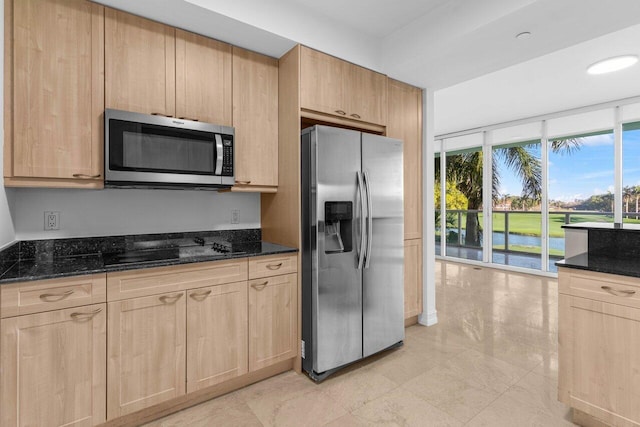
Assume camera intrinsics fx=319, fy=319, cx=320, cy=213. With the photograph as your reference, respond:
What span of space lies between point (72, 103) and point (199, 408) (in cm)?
203

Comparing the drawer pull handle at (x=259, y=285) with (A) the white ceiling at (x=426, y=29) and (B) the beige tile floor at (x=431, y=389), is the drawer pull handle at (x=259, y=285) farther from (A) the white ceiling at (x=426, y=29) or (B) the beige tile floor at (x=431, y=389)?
(A) the white ceiling at (x=426, y=29)

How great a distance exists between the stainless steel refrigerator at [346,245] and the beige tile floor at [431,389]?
7.8 inches

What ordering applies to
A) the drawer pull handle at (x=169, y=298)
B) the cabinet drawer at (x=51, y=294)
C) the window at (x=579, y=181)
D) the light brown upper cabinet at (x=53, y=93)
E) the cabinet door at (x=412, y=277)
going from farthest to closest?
the window at (x=579, y=181), the cabinet door at (x=412, y=277), the drawer pull handle at (x=169, y=298), the light brown upper cabinet at (x=53, y=93), the cabinet drawer at (x=51, y=294)

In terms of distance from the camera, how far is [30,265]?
1.80 metres

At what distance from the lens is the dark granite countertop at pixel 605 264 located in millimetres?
1692

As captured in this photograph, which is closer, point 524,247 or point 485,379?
point 485,379

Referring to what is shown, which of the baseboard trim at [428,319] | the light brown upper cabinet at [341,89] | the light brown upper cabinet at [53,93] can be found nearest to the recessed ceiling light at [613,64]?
the light brown upper cabinet at [341,89]

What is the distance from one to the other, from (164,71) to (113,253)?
51.6 inches

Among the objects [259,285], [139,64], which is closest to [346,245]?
[259,285]

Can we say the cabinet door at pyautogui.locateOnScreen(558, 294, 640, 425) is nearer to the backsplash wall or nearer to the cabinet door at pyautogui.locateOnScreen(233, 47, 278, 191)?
the cabinet door at pyautogui.locateOnScreen(233, 47, 278, 191)

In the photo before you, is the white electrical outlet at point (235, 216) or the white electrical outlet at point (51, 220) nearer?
the white electrical outlet at point (51, 220)

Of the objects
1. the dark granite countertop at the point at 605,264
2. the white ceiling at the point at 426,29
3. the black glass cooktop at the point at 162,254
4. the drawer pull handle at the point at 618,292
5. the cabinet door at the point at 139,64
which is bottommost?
the drawer pull handle at the point at 618,292

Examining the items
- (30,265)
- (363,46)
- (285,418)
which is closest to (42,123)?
(30,265)

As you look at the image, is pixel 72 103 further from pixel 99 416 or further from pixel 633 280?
pixel 633 280
